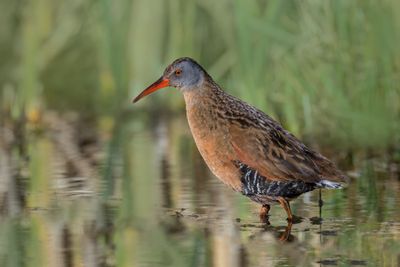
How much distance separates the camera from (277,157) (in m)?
8.87

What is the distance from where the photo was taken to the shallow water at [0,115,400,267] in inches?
304

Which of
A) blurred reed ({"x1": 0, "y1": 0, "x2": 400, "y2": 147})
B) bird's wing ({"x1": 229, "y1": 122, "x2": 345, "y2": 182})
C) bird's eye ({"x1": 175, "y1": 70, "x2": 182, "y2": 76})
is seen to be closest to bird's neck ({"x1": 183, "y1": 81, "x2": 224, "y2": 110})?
bird's eye ({"x1": 175, "y1": 70, "x2": 182, "y2": 76})

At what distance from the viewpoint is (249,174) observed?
8.92 metres

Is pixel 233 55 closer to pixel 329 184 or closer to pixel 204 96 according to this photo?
pixel 204 96

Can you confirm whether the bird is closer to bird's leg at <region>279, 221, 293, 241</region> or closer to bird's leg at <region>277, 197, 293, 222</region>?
bird's leg at <region>277, 197, 293, 222</region>

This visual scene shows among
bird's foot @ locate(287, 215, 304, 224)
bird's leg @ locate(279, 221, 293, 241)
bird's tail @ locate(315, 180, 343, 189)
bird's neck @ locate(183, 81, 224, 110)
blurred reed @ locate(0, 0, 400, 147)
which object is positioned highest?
blurred reed @ locate(0, 0, 400, 147)

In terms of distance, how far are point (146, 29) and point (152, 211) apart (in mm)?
5917

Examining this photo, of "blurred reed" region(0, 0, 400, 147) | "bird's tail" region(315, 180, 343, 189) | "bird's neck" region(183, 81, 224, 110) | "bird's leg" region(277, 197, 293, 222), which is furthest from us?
"blurred reed" region(0, 0, 400, 147)

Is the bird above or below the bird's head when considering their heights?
below

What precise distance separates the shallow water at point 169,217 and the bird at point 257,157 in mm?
231

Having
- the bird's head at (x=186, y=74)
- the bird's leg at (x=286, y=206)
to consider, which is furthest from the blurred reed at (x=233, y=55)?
the bird's leg at (x=286, y=206)

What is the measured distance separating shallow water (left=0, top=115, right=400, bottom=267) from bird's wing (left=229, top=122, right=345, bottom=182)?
12.9 inches

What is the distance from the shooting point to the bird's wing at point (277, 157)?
8805 millimetres

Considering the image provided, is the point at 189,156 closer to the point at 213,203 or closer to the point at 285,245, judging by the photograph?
the point at 213,203
